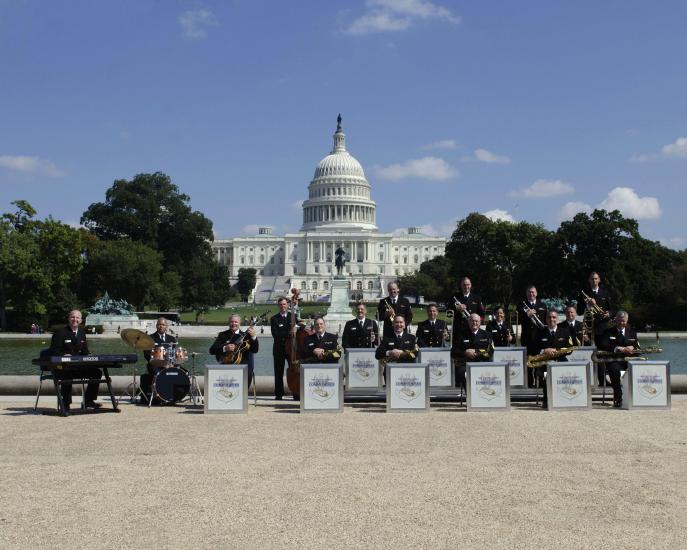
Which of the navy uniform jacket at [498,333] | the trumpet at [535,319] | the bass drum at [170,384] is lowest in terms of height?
the bass drum at [170,384]

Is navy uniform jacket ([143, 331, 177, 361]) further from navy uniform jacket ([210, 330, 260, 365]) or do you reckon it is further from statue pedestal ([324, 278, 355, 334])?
statue pedestal ([324, 278, 355, 334])

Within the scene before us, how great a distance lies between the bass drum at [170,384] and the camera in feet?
40.6

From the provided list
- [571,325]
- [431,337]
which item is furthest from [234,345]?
[571,325]

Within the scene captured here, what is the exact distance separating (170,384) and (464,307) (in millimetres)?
4762

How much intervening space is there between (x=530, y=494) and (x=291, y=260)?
142 m

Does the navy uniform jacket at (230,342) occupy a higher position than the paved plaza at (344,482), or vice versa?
the navy uniform jacket at (230,342)

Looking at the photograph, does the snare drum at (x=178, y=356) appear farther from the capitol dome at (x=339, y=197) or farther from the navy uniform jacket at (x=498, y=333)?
the capitol dome at (x=339, y=197)

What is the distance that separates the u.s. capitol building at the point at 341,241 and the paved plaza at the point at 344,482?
4966 inches

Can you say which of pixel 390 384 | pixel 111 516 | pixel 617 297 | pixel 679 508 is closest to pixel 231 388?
pixel 390 384

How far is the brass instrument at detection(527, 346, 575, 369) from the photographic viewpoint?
12359 mm

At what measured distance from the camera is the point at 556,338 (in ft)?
41.0

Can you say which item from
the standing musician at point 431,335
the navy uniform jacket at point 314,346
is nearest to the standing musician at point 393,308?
the standing musician at point 431,335

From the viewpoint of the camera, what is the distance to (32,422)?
1068 centimetres

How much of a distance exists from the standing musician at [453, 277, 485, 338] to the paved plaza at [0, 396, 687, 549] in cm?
230
